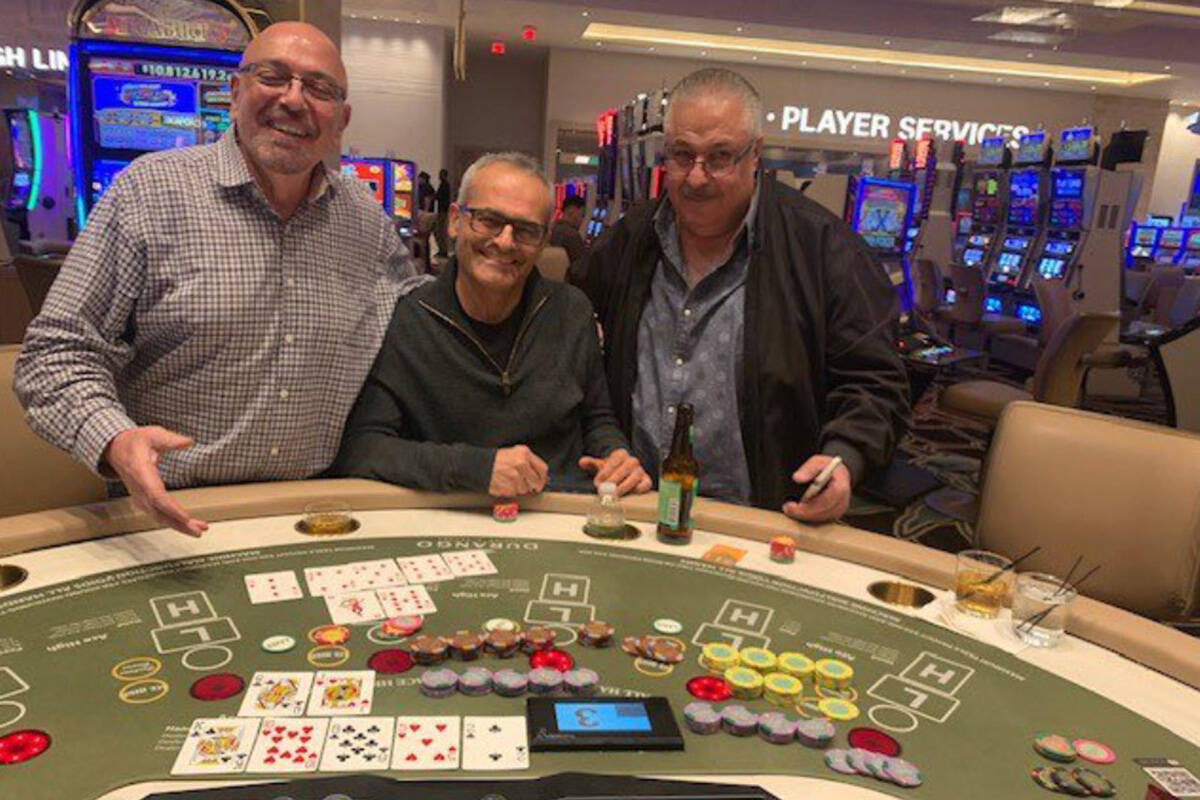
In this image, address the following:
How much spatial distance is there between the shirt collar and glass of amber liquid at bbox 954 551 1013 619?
1486mm

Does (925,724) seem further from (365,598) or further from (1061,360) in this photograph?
(1061,360)

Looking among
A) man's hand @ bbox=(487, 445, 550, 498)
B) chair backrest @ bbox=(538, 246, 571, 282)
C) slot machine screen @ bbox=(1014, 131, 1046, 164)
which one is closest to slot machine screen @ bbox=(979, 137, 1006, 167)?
slot machine screen @ bbox=(1014, 131, 1046, 164)

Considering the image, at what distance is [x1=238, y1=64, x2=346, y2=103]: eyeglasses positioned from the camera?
192cm

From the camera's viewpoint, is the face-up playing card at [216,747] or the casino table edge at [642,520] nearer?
the face-up playing card at [216,747]

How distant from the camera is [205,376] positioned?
1875mm

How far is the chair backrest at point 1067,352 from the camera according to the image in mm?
4973

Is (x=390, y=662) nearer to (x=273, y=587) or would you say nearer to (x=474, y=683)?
(x=474, y=683)

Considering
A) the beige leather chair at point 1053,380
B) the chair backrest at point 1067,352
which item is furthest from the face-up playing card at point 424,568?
the chair backrest at point 1067,352

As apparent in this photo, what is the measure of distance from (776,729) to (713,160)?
4.50 feet

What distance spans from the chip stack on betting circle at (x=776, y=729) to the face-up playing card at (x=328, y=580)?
69 cm

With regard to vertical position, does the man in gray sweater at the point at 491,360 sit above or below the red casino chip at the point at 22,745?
above

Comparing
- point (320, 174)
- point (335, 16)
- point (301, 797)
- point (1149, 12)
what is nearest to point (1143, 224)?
point (1149, 12)

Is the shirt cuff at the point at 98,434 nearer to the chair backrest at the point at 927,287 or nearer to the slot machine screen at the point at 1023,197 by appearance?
the chair backrest at the point at 927,287

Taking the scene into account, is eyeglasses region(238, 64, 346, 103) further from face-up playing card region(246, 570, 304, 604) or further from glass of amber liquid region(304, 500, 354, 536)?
face-up playing card region(246, 570, 304, 604)
